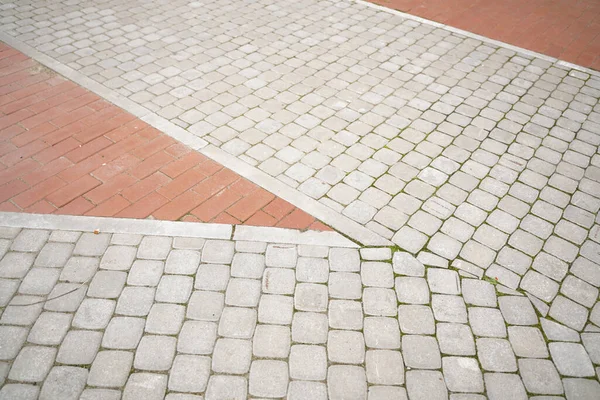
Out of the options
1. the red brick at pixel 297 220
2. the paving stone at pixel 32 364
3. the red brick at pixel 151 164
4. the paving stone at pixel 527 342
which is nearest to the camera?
the paving stone at pixel 32 364

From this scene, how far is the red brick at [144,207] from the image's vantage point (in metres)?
4.24

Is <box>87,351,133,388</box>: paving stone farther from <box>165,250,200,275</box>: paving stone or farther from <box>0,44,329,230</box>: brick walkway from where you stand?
<box>0,44,329,230</box>: brick walkway

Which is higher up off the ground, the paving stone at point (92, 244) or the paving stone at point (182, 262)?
the paving stone at point (92, 244)

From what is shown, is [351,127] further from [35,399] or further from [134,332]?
[35,399]

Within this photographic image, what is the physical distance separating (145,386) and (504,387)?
2.53 m

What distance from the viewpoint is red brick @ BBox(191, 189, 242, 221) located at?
4270 mm

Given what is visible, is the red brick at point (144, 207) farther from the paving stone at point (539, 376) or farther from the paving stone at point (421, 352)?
the paving stone at point (539, 376)

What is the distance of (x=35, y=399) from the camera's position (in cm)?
292

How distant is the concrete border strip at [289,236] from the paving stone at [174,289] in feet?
2.04

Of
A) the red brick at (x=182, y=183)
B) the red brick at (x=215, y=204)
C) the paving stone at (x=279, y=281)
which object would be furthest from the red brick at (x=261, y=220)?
the red brick at (x=182, y=183)

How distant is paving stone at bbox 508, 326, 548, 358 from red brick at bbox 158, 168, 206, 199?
3256mm

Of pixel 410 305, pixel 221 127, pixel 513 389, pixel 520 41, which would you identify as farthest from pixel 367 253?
pixel 520 41

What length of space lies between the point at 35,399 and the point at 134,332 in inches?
28.7

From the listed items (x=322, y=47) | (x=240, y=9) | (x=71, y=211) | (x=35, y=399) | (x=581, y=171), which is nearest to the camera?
(x=35, y=399)
